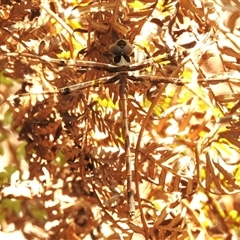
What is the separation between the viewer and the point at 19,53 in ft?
3.71

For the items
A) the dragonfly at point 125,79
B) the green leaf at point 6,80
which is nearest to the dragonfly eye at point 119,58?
the dragonfly at point 125,79

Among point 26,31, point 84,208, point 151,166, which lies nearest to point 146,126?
point 151,166

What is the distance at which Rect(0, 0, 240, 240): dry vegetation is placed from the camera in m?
1.03

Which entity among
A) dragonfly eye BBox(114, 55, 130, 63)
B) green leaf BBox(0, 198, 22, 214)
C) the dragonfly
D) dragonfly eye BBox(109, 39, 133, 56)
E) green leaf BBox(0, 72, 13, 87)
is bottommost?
green leaf BBox(0, 198, 22, 214)

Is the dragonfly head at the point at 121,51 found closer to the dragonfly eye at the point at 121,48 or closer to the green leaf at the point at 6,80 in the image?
the dragonfly eye at the point at 121,48

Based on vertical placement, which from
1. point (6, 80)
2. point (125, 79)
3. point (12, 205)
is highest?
point (125, 79)

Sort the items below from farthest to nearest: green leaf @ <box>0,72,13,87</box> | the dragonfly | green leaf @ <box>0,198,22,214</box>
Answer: green leaf @ <box>0,72,13,87</box>, green leaf @ <box>0,198,22,214</box>, the dragonfly

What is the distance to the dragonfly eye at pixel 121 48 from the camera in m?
1.00

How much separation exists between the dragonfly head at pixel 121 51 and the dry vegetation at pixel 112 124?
1.7 inches

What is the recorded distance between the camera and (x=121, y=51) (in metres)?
1.00

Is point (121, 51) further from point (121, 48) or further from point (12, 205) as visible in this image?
point (12, 205)

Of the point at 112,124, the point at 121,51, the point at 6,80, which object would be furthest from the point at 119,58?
the point at 6,80

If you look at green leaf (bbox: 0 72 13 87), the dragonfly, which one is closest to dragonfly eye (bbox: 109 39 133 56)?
the dragonfly

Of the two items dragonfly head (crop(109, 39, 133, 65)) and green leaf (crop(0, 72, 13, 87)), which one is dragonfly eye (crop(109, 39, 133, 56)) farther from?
green leaf (crop(0, 72, 13, 87))
